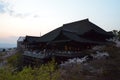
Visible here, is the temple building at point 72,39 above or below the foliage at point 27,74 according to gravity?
above

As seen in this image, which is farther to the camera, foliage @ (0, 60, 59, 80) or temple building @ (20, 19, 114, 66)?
temple building @ (20, 19, 114, 66)

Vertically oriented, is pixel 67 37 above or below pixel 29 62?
above

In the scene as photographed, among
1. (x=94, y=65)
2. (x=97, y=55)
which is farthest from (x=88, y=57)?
(x=94, y=65)

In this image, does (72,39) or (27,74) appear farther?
(72,39)

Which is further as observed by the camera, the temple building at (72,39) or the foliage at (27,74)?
the temple building at (72,39)

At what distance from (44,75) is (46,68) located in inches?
24.6

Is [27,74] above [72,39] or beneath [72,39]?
beneath

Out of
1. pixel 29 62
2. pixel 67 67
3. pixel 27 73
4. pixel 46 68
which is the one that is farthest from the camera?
pixel 29 62

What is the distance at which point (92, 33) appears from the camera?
43250 mm

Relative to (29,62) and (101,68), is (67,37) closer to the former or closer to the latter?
(29,62)

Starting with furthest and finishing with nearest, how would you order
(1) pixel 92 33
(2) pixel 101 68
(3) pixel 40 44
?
(3) pixel 40 44 → (1) pixel 92 33 → (2) pixel 101 68

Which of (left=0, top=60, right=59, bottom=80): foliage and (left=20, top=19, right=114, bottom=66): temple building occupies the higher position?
(left=20, top=19, right=114, bottom=66): temple building

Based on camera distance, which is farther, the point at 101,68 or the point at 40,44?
the point at 40,44

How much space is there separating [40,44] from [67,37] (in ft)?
40.6
